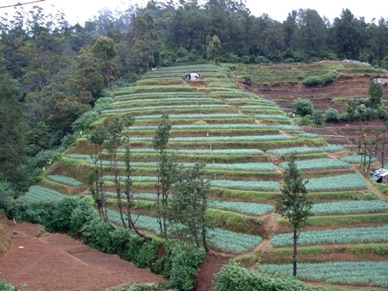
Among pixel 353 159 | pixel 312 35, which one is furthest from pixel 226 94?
pixel 312 35

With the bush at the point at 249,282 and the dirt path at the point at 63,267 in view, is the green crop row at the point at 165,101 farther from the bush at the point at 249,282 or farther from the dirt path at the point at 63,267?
the bush at the point at 249,282

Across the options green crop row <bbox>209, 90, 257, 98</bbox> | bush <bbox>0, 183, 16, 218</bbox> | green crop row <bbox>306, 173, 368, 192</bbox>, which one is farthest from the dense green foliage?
green crop row <bbox>209, 90, 257, 98</bbox>

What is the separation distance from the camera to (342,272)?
1903 centimetres

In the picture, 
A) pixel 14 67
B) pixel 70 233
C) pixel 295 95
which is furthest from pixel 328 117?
pixel 14 67

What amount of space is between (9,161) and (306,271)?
2169 cm

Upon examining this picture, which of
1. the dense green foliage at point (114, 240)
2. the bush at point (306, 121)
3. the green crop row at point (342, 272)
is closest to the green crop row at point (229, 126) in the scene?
the bush at point (306, 121)

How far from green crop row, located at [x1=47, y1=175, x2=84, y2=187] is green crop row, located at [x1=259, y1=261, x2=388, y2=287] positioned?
19991 millimetres

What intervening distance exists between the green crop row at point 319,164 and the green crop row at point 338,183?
112 centimetres

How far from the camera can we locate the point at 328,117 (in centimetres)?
4806

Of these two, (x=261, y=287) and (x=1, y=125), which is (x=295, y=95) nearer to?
(x=1, y=125)

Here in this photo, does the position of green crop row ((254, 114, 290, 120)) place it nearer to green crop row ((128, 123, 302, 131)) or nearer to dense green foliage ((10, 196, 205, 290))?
green crop row ((128, 123, 302, 131))

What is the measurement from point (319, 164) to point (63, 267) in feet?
60.3

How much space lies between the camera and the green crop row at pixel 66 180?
117ft

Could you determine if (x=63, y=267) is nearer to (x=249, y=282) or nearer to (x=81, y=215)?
(x=81, y=215)
